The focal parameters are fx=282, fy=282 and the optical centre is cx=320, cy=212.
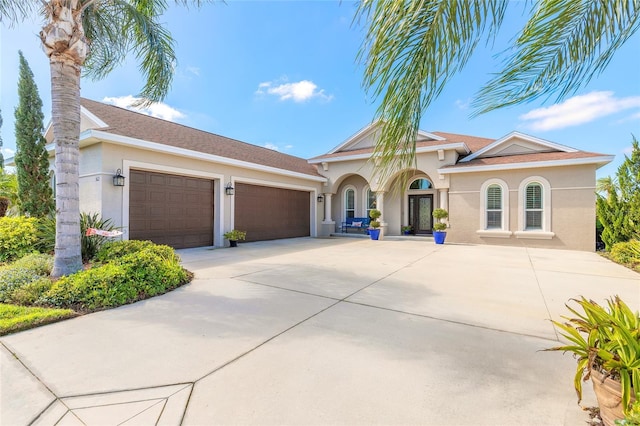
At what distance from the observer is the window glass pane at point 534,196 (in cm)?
1168

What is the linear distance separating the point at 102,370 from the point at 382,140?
10.2 feet

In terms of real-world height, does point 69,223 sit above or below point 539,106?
below

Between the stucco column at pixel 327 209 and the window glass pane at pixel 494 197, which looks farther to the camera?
the stucco column at pixel 327 209

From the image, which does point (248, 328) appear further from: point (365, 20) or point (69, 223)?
point (69, 223)

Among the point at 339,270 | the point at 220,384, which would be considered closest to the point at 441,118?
the point at 220,384

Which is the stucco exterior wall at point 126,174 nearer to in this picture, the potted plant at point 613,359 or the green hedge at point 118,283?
the green hedge at point 118,283

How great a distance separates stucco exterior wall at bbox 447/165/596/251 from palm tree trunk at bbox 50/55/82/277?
13.4 metres

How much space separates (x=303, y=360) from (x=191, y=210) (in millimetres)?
9140

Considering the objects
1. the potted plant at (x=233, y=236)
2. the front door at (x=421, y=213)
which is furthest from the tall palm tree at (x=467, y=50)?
the front door at (x=421, y=213)

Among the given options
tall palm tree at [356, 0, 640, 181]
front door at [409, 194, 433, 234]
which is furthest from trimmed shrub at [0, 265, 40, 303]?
front door at [409, 194, 433, 234]

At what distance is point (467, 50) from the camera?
2039 millimetres

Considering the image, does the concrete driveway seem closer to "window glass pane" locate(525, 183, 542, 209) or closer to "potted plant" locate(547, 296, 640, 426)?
"potted plant" locate(547, 296, 640, 426)

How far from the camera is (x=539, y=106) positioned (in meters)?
2.36

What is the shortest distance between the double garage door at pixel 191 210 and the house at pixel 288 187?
36mm
